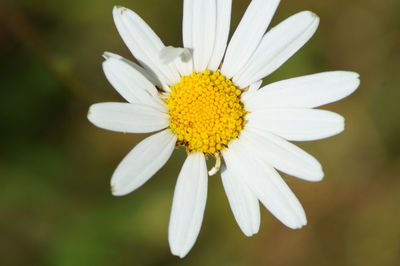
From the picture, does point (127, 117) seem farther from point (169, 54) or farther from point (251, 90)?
point (251, 90)

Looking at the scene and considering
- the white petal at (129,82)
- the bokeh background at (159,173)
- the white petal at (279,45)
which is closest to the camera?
the white petal at (129,82)

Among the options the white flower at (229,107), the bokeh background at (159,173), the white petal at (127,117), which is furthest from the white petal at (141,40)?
the bokeh background at (159,173)

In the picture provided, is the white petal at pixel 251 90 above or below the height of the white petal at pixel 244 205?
above

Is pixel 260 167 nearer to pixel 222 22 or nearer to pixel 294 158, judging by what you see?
pixel 294 158

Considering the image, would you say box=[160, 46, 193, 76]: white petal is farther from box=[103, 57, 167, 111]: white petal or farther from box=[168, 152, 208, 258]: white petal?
box=[168, 152, 208, 258]: white petal

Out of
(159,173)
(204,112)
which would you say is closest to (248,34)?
(204,112)

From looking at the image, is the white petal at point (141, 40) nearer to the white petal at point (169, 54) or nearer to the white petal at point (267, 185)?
the white petal at point (169, 54)

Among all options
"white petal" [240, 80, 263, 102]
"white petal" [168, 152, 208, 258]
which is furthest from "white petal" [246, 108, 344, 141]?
"white petal" [168, 152, 208, 258]
